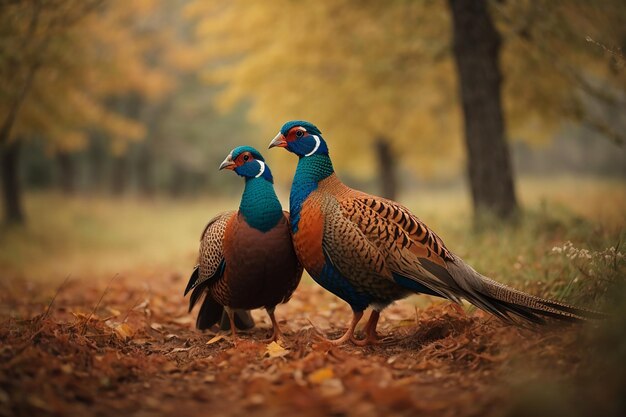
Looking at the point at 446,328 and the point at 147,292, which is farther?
A: the point at 147,292

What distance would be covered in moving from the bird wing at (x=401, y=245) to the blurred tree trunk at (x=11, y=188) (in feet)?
45.8

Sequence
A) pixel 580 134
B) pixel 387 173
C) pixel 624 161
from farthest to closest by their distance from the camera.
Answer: pixel 580 134
pixel 624 161
pixel 387 173

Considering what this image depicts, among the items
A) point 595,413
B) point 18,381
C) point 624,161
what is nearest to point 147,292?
point 18,381

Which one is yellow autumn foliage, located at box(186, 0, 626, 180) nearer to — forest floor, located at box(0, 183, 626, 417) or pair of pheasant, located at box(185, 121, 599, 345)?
Result: forest floor, located at box(0, 183, 626, 417)

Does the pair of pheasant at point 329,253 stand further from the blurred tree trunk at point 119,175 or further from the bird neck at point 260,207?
the blurred tree trunk at point 119,175

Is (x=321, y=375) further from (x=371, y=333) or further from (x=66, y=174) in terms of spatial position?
(x=66, y=174)

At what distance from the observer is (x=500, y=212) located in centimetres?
779

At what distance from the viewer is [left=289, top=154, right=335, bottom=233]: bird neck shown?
13.1 feet

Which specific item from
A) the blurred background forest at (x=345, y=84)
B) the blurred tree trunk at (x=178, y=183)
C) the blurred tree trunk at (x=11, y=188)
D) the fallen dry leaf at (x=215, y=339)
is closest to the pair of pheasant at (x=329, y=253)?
the fallen dry leaf at (x=215, y=339)

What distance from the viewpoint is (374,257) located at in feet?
12.1

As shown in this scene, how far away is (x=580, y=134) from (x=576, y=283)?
3358 cm

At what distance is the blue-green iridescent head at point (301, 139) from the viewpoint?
411cm

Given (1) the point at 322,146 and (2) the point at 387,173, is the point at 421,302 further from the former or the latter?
(2) the point at 387,173

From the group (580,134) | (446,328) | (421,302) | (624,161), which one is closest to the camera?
(446,328)
